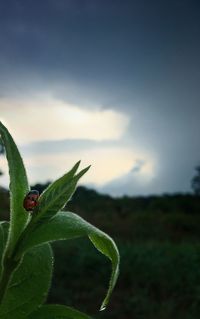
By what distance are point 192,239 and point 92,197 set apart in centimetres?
383

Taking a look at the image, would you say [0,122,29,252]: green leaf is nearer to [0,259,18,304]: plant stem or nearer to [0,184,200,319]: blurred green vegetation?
[0,259,18,304]: plant stem

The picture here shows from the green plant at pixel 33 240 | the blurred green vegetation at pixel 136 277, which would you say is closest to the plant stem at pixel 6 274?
the green plant at pixel 33 240

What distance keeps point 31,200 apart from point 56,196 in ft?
0.08

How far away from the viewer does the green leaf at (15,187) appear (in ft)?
0.94

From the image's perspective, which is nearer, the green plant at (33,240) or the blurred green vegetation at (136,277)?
the green plant at (33,240)

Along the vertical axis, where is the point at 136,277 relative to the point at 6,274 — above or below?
above

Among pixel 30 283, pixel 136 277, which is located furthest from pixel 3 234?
pixel 136 277

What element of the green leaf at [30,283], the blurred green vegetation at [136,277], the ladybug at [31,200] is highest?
the blurred green vegetation at [136,277]

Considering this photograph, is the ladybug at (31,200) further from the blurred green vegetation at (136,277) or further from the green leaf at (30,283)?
the blurred green vegetation at (136,277)

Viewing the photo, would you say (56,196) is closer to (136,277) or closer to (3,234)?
(3,234)

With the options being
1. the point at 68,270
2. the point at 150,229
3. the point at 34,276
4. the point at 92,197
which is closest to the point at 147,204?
the point at 92,197

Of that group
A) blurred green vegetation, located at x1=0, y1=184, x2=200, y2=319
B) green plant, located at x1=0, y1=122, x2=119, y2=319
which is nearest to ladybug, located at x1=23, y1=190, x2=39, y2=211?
green plant, located at x1=0, y1=122, x2=119, y2=319

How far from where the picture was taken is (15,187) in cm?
29

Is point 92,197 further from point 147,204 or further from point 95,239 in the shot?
point 95,239
